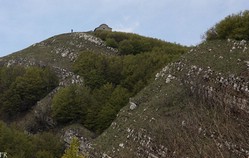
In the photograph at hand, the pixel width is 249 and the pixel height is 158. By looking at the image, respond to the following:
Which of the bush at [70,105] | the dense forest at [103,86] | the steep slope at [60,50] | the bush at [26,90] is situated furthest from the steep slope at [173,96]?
the steep slope at [60,50]

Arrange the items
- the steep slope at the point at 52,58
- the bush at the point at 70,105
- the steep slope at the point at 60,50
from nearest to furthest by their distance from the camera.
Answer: the bush at the point at 70,105 → the steep slope at the point at 52,58 → the steep slope at the point at 60,50

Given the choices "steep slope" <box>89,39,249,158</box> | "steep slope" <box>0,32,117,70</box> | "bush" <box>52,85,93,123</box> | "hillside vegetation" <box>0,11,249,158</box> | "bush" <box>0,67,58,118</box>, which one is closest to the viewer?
"hillside vegetation" <box>0,11,249,158</box>

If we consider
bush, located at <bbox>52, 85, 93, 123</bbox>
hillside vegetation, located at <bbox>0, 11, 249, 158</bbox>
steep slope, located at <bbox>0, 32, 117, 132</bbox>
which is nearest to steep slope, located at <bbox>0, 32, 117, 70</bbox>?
steep slope, located at <bbox>0, 32, 117, 132</bbox>

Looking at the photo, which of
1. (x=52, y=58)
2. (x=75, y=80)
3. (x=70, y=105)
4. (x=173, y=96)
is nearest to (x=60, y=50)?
(x=52, y=58)

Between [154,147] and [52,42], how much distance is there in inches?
1668

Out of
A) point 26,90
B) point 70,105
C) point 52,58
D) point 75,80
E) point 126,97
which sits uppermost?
point 52,58

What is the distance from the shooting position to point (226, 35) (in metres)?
33.5

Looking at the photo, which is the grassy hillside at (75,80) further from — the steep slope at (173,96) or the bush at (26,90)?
the steep slope at (173,96)

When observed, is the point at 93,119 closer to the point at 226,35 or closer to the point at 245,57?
the point at 226,35

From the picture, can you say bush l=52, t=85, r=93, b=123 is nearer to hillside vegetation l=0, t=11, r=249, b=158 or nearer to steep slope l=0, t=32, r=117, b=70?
hillside vegetation l=0, t=11, r=249, b=158

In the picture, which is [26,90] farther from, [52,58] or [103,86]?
[103,86]

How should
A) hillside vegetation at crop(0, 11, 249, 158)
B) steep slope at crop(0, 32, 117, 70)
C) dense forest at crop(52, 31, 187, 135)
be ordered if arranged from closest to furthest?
hillside vegetation at crop(0, 11, 249, 158) < dense forest at crop(52, 31, 187, 135) < steep slope at crop(0, 32, 117, 70)

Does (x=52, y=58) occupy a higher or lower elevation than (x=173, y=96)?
higher

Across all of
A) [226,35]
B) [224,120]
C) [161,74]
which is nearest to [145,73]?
[161,74]
